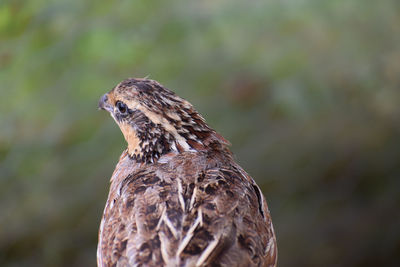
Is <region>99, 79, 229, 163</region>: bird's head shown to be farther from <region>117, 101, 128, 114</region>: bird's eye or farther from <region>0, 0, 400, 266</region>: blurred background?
<region>0, 0, 400, 266</region>: blurred background

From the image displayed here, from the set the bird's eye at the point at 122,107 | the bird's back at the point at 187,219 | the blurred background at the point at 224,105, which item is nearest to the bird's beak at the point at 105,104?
the bird's eye at the point at 122,107

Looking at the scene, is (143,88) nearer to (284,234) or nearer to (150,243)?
(150,243)

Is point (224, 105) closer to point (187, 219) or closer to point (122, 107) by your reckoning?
point (122, 107)

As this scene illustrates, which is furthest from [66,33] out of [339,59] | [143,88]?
[339,59]

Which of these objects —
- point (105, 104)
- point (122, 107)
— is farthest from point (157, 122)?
point (105, 104)

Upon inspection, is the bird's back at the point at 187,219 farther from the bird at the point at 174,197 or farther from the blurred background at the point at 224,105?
the blurred background at the point at 224,105

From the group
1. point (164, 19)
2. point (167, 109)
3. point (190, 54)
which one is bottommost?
point (167, 109)
